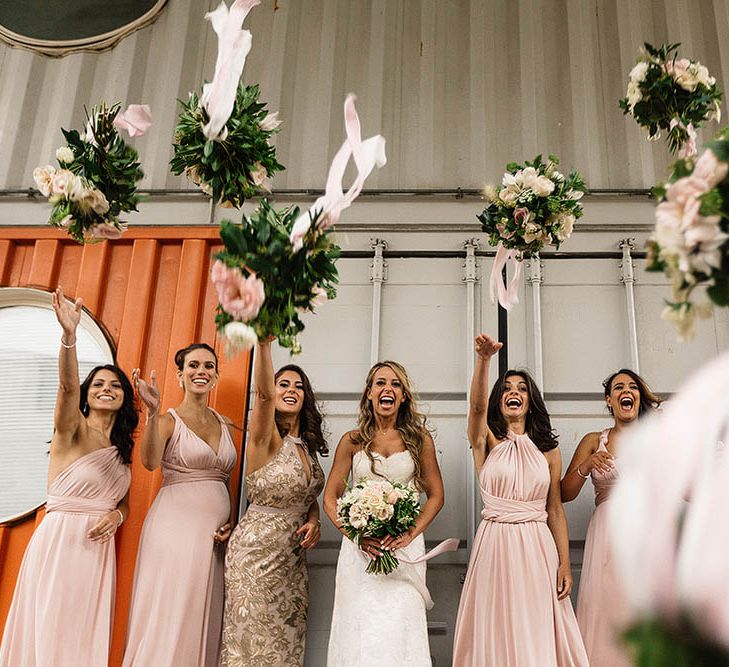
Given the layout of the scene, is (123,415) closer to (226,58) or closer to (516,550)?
(516,550)

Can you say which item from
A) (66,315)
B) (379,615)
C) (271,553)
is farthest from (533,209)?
(66,315)

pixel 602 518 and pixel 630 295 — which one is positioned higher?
pixel 630 295

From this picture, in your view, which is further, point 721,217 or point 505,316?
point 505,316

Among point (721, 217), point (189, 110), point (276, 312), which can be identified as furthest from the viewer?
point (189, 110)

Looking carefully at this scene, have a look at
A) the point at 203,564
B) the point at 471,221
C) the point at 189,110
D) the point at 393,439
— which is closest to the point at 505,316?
the point at 471,221

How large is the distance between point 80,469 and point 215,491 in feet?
2.55

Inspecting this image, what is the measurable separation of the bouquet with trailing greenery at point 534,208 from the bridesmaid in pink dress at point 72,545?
221 centimetres

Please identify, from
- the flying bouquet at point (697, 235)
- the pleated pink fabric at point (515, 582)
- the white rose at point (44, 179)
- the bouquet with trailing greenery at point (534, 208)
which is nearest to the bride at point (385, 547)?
the pleated pink fabric at point (515, 582)

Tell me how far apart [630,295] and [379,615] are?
3019mm

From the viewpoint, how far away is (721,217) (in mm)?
1650

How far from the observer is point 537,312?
19.8ft

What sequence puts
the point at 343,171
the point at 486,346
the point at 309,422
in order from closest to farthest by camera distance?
the point at 343,171 < the point at 486,346 < the point at 309,422

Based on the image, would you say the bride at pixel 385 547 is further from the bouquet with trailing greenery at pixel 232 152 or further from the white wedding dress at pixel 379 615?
the bouquet with trailing greenery at pixel 232 152

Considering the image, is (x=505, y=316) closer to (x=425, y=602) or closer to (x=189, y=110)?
(x=425, y=602)
